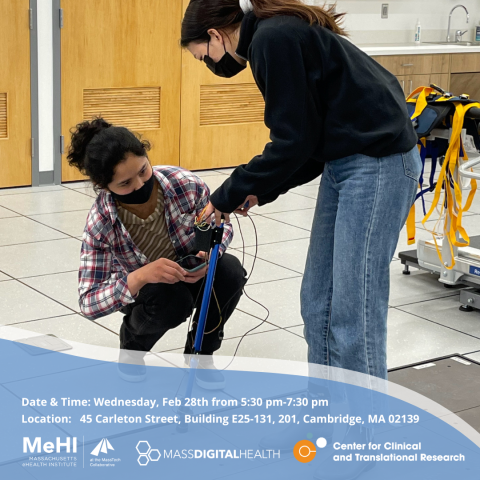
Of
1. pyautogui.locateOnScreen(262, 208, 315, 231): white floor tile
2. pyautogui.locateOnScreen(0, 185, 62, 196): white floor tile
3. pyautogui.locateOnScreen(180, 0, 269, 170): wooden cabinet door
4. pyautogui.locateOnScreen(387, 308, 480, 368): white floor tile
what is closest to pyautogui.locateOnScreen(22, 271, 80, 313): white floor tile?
pyautogui.locateOnScreen(387, 308, 480, 368): white floor tile

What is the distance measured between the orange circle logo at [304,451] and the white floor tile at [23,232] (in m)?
2.17

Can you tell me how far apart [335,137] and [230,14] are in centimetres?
34

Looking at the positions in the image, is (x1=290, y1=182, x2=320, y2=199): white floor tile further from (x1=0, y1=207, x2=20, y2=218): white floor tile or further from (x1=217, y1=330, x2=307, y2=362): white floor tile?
(x1=217, y1=330, x2=307, y2=362): white floor tile

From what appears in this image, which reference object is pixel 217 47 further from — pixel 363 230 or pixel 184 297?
pixel 184 297

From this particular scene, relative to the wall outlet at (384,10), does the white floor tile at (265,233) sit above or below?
below

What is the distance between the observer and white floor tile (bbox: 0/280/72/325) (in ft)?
9.11

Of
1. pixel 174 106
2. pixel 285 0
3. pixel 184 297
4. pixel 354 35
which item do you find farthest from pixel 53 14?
pixel 285 0

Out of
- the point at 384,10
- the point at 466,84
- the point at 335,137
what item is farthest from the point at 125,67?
the point at 335,137

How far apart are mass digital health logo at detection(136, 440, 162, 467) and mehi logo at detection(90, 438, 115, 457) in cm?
7

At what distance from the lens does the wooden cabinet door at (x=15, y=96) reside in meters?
4.60

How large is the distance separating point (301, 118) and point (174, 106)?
381 centimetres

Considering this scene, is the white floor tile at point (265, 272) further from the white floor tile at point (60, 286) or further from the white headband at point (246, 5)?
the white headband at point (246, 5)

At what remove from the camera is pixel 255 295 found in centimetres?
309

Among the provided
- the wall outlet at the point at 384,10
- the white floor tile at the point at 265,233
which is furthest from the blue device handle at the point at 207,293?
the wall outlet at the point at 384,10
